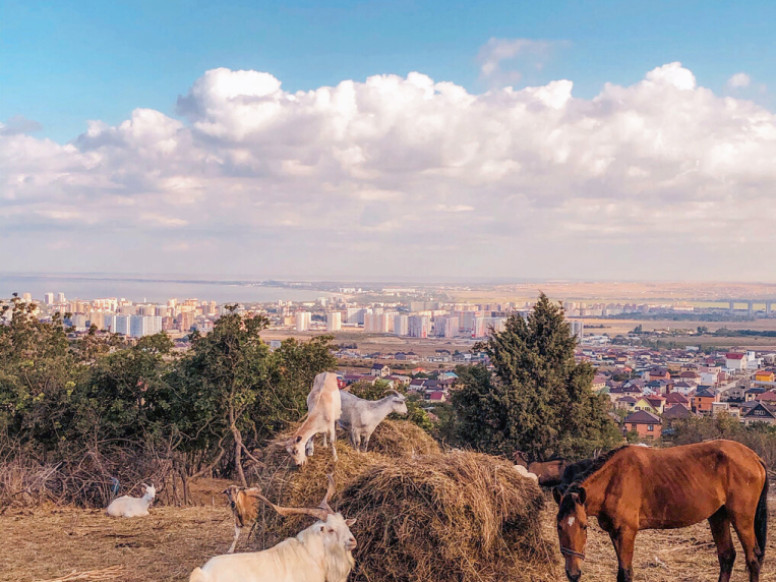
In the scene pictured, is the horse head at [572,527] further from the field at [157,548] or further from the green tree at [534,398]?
the green tree at [534,398]

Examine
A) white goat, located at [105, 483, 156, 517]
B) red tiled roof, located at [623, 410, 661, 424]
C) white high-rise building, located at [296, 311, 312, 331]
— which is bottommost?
red tiled roof, located at [623, 410, 661, 424]

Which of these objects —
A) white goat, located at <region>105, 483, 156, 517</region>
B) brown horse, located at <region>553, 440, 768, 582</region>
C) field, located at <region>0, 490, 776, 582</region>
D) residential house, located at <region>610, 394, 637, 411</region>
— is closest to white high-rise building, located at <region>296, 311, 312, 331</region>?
residential house, located at <region>610, 394, 637, 411</region>

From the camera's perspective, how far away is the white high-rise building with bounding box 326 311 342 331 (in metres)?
113

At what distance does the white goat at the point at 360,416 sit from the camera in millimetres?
10586

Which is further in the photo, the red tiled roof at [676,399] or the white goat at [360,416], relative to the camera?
the red tiled roof at [676,399]

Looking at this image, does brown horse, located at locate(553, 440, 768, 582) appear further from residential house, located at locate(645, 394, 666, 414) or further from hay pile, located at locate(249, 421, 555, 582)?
residential house, located at locate(645, 394, 666, 414)

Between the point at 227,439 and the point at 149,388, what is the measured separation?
2.24 meters

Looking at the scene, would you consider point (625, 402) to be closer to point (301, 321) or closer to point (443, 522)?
point (301, 321)

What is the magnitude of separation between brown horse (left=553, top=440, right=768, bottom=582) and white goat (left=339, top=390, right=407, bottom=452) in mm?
3947

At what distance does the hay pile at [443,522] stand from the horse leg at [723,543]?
181cm

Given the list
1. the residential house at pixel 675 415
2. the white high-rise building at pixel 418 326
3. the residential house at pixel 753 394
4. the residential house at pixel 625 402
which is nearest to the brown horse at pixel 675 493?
the residential house at pixel 675 415

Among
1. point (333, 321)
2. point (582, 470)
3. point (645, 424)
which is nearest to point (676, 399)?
point (645, 424)

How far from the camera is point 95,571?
312 inches

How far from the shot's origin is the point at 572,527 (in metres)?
6.74
